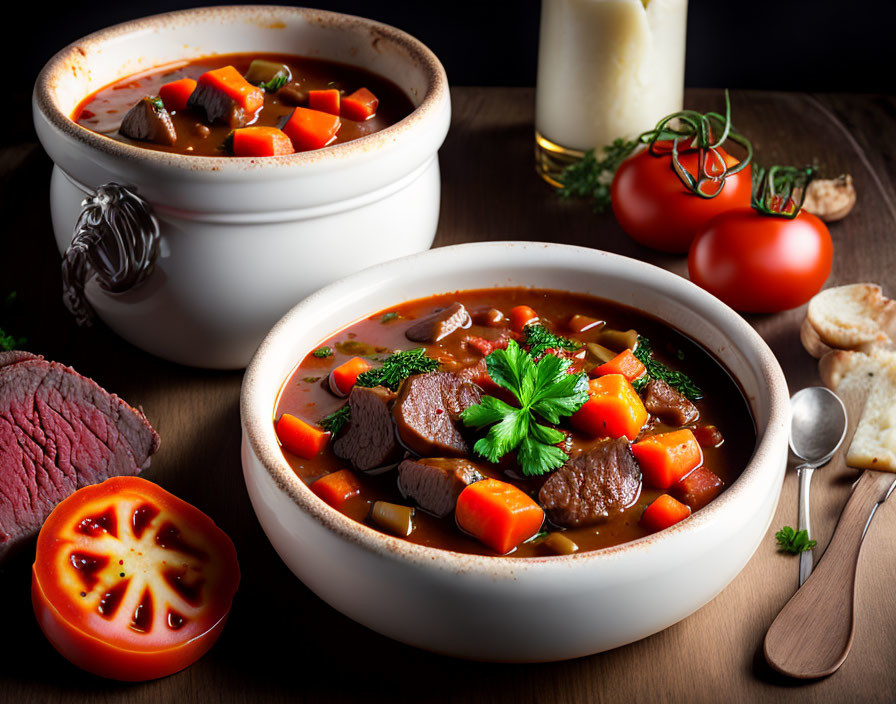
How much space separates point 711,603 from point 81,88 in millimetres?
1908

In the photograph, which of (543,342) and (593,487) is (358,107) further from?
(593,487)

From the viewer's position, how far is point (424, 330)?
2.18m

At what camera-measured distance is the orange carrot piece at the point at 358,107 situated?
8.27 feet

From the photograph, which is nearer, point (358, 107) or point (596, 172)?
point (358, 107)

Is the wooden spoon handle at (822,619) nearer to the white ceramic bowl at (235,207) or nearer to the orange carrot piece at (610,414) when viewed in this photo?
the orange carrot piece at (610,414)

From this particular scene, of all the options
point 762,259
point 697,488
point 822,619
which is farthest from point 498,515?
point 762,259

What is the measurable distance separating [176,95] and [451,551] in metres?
1.42

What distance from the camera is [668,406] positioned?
1.98m

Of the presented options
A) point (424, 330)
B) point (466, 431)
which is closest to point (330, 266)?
point (424, 330)

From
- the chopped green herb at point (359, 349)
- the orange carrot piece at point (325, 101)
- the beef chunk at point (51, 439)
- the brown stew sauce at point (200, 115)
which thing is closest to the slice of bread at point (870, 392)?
the chopped green herb at point (359, 349)

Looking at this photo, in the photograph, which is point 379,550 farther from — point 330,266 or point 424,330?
point 330,266

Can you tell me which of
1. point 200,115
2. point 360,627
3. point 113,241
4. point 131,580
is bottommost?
point 360,627

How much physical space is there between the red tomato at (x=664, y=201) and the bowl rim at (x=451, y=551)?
1.97 ft

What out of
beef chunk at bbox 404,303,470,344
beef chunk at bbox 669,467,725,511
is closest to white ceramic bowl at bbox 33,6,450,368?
beef chunk at bbox 404,303,470,344
